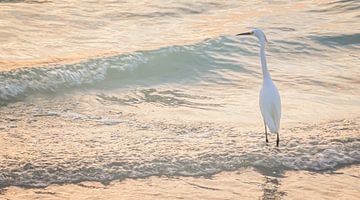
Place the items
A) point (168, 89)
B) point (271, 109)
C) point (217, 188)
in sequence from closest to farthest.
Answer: point (217, 188), point (271, 109), point (168, 89)

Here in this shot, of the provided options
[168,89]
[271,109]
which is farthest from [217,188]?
[168,89]

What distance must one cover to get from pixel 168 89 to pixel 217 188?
164 inches

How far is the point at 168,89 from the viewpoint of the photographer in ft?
32.1

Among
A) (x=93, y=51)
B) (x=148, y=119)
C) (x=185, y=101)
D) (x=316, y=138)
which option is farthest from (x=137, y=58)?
(x=316, y=138)

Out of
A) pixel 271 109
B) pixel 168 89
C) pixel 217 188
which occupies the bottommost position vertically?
pixel 168 89

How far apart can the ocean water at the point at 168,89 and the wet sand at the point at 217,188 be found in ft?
0.36

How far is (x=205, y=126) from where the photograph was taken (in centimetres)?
745

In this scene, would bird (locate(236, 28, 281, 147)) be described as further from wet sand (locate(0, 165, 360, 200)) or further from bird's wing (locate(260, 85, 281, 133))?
wet sand (locate(0, 165, 360, 200))

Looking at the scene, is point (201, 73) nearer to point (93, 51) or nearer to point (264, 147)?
point (93, 51)

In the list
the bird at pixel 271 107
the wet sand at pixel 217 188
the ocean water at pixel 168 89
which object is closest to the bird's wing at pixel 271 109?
the bird at pixel 271 107

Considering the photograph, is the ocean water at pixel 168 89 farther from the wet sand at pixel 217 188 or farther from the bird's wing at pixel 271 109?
the bird's wing at pixel 271 109

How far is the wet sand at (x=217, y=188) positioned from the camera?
18.1 feet

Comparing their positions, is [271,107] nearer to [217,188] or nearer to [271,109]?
[271,109]

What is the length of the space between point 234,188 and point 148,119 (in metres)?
2.19
